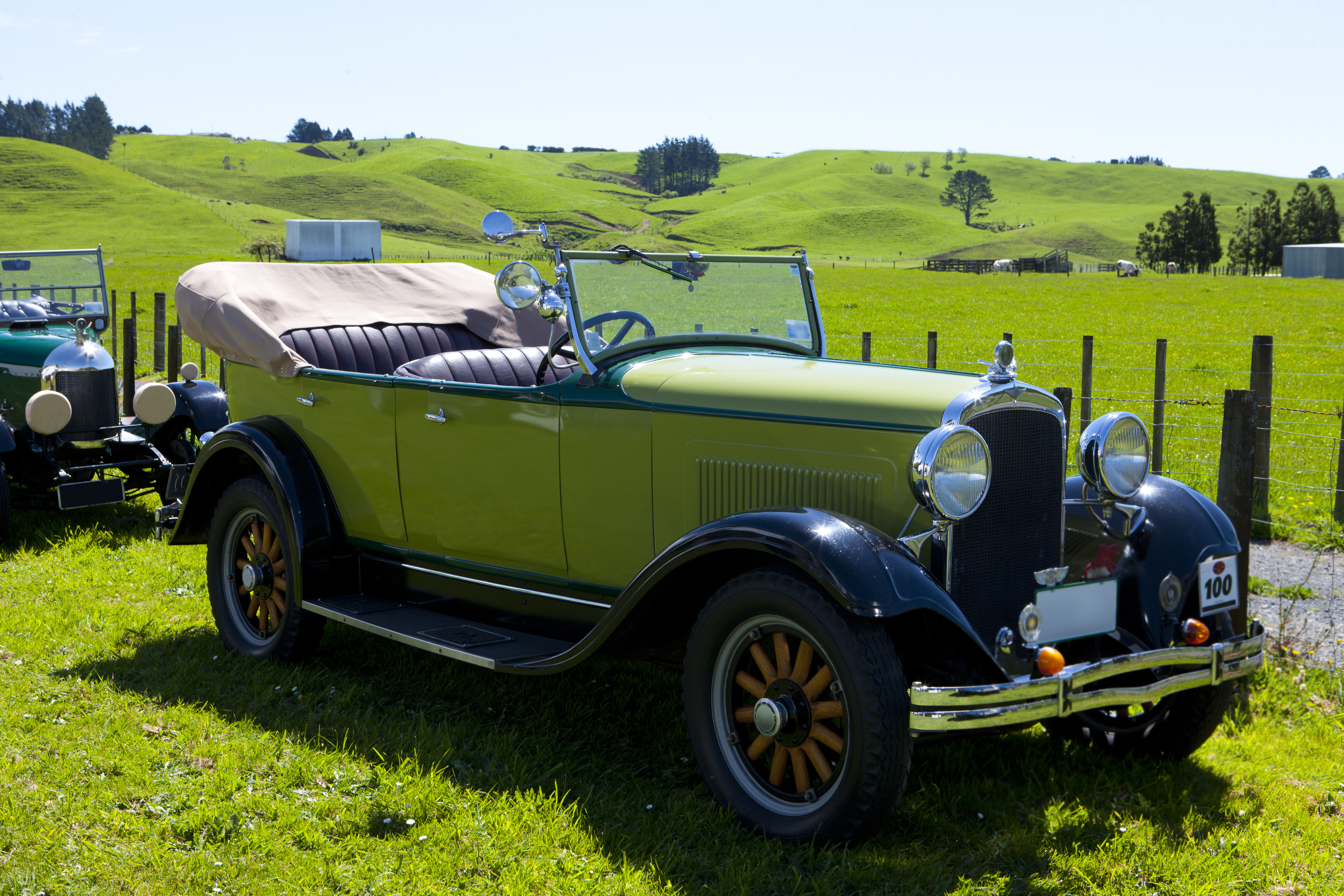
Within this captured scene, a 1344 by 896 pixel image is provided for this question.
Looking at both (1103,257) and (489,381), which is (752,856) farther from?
(1103,257)

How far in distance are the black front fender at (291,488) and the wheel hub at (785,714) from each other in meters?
2.52

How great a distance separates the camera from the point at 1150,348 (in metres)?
19.7

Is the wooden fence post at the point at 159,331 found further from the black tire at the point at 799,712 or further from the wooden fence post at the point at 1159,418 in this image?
the black tire at the point at 799,712

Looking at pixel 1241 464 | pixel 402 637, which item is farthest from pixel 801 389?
pixel 1241 464

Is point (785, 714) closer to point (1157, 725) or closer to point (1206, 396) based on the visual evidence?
point (1157, 725)

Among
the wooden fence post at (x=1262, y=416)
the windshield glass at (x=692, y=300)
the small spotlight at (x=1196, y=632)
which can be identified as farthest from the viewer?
the wooden fence post at (x=1262, y=416)

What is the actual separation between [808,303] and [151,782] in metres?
3.35

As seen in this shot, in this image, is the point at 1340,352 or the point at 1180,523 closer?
the point at 1180,523

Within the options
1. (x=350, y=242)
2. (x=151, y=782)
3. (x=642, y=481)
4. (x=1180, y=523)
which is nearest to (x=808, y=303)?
(x=642, y=481)

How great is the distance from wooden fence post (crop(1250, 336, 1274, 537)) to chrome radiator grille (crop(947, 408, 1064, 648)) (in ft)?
14.5

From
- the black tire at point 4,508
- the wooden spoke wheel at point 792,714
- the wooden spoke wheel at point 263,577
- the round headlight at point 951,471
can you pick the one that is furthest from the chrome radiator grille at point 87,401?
the round headlight at point 951,471

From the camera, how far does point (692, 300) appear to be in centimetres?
468

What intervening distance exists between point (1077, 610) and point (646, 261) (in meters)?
2.22

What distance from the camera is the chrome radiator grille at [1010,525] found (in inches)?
142
